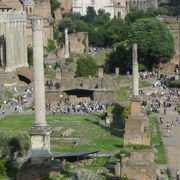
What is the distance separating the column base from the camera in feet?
82.7

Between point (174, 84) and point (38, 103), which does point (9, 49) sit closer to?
point (174, 84)

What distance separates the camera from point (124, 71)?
223 feet

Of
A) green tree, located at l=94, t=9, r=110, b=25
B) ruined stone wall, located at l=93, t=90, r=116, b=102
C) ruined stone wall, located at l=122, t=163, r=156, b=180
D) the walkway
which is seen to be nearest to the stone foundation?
ruined stone wall, located at l=122, t=163, r=156, b=180

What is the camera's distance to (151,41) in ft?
220

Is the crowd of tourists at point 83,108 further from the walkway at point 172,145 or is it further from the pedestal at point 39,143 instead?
the pedestal at point 39,143

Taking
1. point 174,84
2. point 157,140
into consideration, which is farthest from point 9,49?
point 157,140

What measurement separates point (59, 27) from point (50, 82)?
33686 mm

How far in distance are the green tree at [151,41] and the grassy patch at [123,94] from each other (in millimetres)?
10840

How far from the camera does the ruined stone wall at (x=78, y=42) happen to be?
85000mm

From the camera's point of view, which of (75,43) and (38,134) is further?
(75,43)

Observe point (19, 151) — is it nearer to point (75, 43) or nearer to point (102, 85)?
point (102, 85)

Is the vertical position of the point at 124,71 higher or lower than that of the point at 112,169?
higher

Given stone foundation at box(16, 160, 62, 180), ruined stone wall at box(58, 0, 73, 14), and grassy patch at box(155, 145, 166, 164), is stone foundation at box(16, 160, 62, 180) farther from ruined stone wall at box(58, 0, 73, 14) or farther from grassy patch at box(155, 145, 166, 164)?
ruined stone wall at box(58, 0, 73, 14)

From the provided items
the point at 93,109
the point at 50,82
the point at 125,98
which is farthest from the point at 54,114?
the point at 50,82
